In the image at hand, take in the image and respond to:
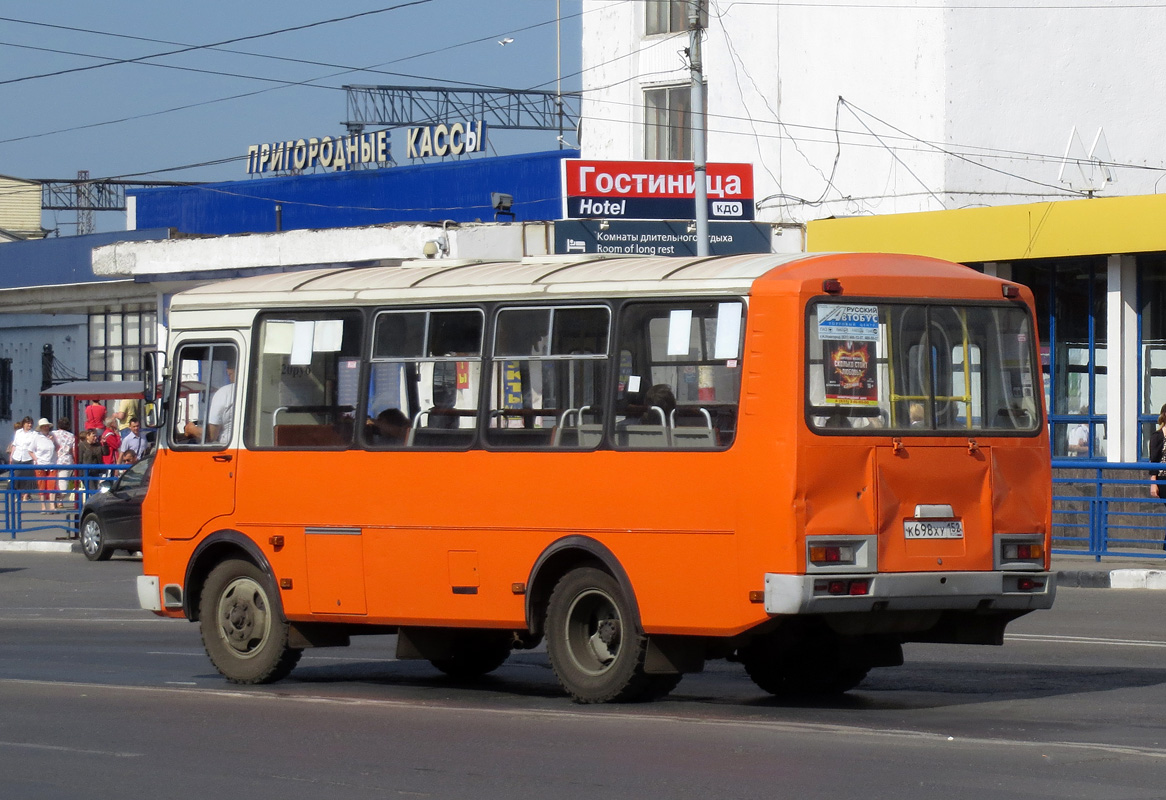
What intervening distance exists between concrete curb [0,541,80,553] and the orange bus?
17.3 meters

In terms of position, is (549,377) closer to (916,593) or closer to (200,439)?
(916,593)

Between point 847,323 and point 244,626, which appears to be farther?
point 244,626

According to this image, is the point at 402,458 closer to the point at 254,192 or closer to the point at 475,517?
the point at 475,517

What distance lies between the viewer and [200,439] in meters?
12.6

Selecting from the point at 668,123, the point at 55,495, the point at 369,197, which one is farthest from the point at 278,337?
the point at 369,197

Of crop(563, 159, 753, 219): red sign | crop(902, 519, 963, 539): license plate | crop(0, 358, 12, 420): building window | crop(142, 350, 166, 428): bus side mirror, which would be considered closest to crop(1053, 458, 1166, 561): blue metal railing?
crop(563, 159, 753, 219): red sign

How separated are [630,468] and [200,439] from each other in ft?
11.8

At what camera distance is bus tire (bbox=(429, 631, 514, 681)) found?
12359 mm

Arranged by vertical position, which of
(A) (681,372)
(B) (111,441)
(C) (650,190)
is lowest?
(B) (111,441)

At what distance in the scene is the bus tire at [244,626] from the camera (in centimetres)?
1218

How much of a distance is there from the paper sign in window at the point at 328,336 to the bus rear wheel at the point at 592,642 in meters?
2.39

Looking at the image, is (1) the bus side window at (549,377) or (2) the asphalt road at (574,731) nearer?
(2) the asphalt road at (574,731)

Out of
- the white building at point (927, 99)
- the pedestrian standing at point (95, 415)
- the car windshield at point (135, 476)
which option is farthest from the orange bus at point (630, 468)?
the pedestrian standing at point (95, 415)

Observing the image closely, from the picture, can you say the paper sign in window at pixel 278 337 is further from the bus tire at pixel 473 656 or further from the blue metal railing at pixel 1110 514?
the blue metal railing at pixel 1110 514
